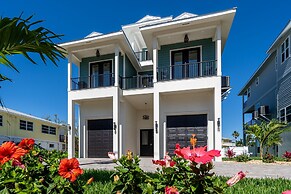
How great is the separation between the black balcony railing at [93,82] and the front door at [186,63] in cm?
405

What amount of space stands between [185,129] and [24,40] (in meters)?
10.4

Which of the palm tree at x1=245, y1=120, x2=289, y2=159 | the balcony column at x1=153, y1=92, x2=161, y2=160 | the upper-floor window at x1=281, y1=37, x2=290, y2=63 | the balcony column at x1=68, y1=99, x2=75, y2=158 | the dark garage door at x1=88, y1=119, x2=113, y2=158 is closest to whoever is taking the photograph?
the balcony column at x1=153, y1=92, x2=161, y2=160

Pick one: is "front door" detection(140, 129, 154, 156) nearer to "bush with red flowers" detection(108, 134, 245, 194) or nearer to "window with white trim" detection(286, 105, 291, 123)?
"window with white trim" detection(286, 105, 291, 123)

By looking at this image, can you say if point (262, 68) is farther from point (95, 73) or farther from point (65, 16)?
point (65, 16)

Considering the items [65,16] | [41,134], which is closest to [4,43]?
[65,16]

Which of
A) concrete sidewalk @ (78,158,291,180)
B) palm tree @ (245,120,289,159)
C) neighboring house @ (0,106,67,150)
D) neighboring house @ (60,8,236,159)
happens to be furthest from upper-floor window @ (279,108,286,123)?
neighboring house @ (0,106,67,150)

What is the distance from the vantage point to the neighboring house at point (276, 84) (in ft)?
48.3

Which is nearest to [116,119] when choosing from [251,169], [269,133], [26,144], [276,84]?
[251,169]

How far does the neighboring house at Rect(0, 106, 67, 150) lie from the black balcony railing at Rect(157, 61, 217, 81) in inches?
485

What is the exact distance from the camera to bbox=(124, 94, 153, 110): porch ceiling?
1355 cm

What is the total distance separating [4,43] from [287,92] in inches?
655

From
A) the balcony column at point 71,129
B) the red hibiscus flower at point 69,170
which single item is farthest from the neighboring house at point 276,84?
the red hibiscus flower at point 69,170

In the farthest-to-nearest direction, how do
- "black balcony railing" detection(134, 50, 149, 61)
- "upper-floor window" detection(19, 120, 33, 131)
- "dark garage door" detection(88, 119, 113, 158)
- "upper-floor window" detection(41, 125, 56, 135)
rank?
"upper-floor window" detection(41, 125, 56, 135), "upper-floor window" detection(19, 120, 33, 131), "black balcony railing" detection(134, 50, 149, 61), "dark garage door" detection(88, 119, 113, 158)

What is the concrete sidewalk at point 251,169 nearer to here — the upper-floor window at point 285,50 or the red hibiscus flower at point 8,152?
the red hibiscus flower at point 8,152
